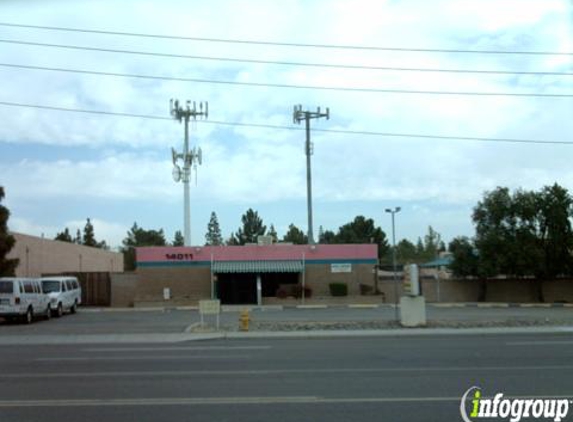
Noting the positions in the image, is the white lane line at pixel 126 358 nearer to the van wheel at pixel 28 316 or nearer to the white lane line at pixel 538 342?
the white lane line at pixel 538 342

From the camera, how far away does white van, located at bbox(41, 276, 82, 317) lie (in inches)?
1357

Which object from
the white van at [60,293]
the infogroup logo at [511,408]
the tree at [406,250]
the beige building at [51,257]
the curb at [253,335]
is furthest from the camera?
the tree at [406,250]

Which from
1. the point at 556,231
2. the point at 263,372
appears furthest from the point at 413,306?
the point at 556,231

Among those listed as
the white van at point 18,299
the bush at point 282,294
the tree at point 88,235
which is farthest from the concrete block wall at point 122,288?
the tree at point 88,235

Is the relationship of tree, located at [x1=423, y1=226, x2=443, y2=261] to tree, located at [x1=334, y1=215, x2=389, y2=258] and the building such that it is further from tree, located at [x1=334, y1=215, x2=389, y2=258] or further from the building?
the building

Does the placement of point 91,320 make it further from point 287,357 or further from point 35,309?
point 287,357

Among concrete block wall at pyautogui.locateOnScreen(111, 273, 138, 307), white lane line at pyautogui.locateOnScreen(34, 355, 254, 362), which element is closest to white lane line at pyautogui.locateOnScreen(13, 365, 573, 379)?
white lane line at pyautogui.locateOnScreen(34, 355, 254, 362)

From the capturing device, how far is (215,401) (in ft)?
32.0

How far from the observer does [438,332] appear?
2264cm

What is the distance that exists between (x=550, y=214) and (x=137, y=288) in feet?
91.7

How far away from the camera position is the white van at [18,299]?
29.2m

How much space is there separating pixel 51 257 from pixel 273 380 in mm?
44151

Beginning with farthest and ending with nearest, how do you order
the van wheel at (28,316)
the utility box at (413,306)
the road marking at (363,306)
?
the road marking at (363,306), the van wheel at (28,316), the utility box at (413,306)

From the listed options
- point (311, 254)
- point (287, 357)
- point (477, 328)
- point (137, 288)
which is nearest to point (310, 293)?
point (311, 254)
